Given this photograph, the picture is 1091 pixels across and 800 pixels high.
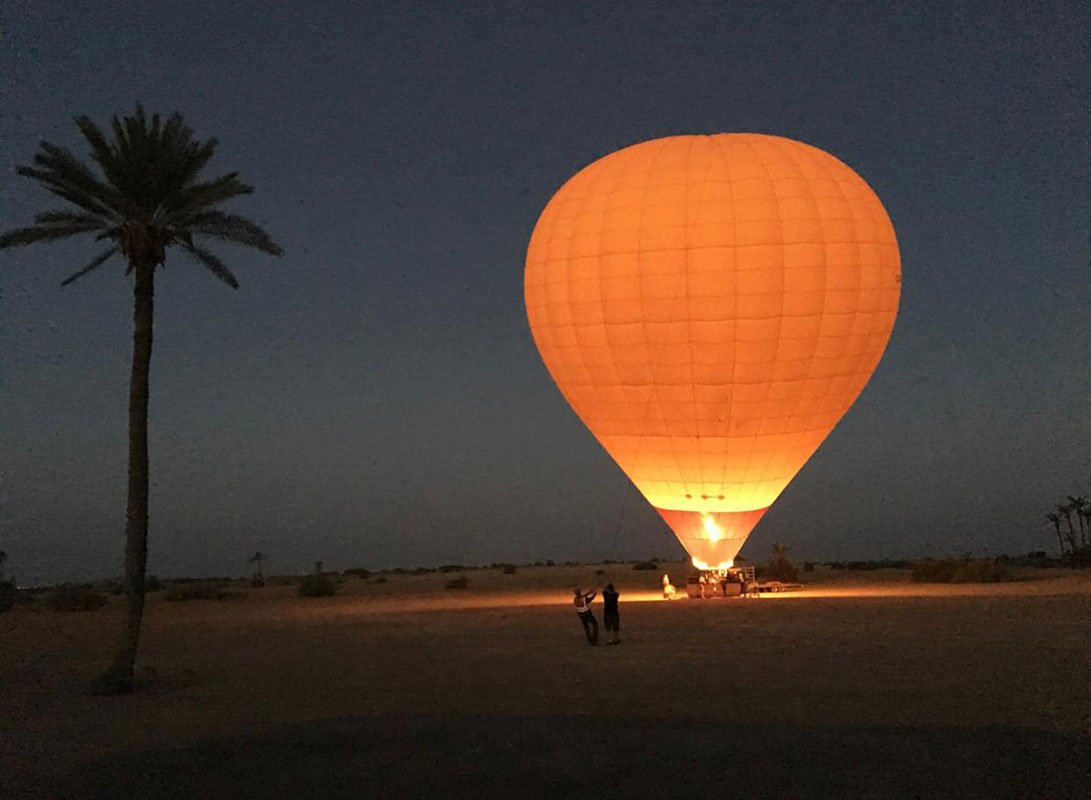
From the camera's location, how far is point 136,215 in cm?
1995

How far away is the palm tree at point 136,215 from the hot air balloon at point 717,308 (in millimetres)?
16529

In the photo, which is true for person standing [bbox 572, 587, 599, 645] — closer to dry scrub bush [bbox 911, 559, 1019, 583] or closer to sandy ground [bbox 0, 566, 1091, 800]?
sandy ground [bbox 0, 566, 1091, 800]

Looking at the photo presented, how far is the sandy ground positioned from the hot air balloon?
642 centimetres

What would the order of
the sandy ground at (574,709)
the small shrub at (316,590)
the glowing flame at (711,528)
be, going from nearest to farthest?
the sandy ground at (574,709) < the glowing flame at (711,528) < the small shrub at (316,590)

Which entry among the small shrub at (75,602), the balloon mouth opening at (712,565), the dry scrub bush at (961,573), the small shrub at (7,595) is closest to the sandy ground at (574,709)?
the balloon mouth opening at (712,565)

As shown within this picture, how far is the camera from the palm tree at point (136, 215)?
1942 centimetres

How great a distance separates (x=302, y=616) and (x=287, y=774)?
76.2 feet

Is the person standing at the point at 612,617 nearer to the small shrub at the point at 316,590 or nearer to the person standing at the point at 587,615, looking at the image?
the person standing at the point at 587,615

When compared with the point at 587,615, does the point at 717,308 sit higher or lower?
higher

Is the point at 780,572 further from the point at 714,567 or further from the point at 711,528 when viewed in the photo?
the point at 711,528

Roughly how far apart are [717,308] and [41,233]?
1990 centimetres

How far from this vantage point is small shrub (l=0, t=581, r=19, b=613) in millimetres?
43062

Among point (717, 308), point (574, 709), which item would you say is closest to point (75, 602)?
point (717, 308)

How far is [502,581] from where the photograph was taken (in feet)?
181
